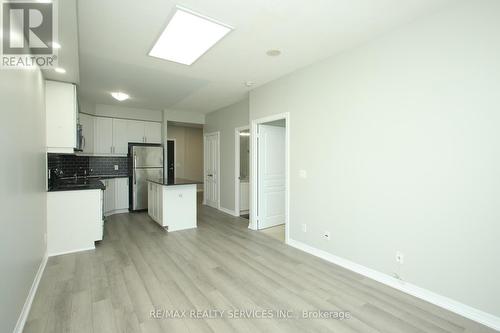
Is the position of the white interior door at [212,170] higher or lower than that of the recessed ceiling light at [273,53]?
lower

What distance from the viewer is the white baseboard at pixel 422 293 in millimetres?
1896

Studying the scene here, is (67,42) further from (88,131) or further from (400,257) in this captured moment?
(400,257)

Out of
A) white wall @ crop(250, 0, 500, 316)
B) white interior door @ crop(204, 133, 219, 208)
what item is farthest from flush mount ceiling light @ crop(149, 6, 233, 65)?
white interior door @ crop(204, 133, 219, 208)

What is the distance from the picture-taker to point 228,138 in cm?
587

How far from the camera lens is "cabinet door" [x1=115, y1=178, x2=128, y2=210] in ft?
18.9

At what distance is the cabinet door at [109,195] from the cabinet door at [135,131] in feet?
3.81

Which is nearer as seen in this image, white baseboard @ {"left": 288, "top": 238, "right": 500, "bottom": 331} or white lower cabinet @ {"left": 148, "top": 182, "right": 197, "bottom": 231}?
white baseboard @ {"left": 288, "top": 238, "right": 500, "bottom": 331}

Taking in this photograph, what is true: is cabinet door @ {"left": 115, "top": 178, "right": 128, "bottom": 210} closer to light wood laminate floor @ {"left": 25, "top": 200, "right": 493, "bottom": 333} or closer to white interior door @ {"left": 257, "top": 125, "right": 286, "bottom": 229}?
light wood laminate floor @ {"left": 25, "top": 200, "right": 493, "bottom": 333}

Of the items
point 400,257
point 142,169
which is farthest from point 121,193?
point 400,257

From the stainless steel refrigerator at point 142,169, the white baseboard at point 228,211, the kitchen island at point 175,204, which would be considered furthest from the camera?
the stainless steel refrigerator at point 142,169

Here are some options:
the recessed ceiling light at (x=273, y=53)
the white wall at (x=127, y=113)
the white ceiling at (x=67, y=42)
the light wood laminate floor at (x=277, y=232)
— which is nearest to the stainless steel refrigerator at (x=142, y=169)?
the white wall at (x=127, y=113)

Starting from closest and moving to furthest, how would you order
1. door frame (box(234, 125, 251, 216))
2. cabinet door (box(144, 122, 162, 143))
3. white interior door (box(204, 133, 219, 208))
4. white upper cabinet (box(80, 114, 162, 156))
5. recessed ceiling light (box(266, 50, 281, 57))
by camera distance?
recessed ceiling light (box(266, 50, 281, 57)) < white upper cabinet (box(80, 114, 162, 156)) < door frame (box(234, 125, 251, 216)) < cabinet door (box(144, 122, 162, 143)) < white interior door (box(204, 133, 219, 208))

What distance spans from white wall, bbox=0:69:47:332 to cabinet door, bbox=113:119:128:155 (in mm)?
3227

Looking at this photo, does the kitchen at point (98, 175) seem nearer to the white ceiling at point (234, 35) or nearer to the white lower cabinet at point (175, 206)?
the white lower cabinet at point (175, 206)
